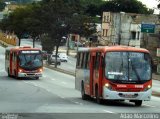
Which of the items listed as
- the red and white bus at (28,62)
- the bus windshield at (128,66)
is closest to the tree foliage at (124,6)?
the red and white bus at (28,62)

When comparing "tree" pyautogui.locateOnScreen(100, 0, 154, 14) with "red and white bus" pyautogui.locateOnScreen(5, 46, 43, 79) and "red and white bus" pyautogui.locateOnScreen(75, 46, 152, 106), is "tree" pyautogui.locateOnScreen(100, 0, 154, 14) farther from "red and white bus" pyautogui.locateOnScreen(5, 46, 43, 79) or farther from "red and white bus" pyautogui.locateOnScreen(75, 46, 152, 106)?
"red and white bus" pyautogui.locateOnScreen(75, 46, 152, 106)

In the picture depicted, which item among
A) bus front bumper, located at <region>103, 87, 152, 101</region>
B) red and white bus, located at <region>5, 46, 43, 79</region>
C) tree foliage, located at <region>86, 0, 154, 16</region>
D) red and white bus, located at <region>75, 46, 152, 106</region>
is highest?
tree foliage, located at <region>86, 0, 154, 16</region>

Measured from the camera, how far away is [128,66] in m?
25.4

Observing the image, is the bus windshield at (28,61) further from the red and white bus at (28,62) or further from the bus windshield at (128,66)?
the bus windshield at (128,66)

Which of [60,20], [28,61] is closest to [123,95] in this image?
[28,61]

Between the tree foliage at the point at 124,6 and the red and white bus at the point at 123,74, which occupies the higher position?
the tree foliage at the point at 124,6

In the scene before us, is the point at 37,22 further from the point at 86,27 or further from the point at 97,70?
the point at 97,70

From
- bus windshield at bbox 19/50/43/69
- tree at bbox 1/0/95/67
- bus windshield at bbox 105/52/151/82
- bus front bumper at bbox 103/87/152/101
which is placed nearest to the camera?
bus front bumper at bbox 103/87/152/101

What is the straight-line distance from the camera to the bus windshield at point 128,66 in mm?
25266

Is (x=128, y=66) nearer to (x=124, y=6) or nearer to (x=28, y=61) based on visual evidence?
(x=28, y=61)

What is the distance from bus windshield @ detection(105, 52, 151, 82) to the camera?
995 inches

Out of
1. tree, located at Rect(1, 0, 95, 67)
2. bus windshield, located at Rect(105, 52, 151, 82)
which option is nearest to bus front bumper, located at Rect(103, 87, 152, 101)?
bus windshield, located at Rect(105, 52, 151, 82)

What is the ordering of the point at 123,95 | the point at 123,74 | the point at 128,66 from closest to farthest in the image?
the point at 123,95
the point at 123,74
the point at 128,66

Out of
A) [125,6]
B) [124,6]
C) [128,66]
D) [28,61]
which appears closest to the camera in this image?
[128,66]
